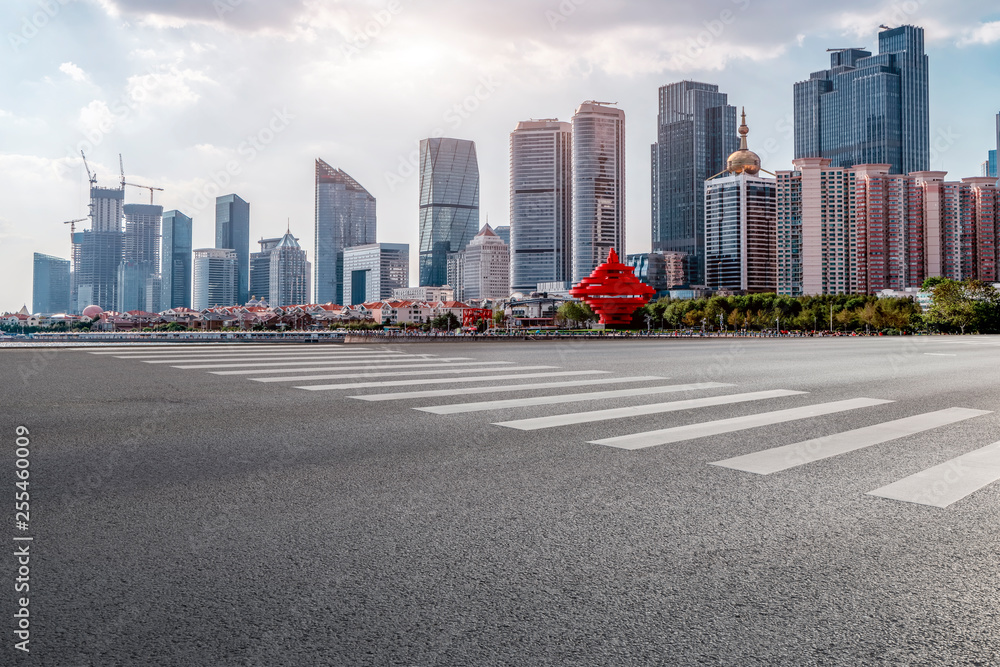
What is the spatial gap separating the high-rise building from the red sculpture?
123 m

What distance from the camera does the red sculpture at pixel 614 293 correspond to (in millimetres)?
71375

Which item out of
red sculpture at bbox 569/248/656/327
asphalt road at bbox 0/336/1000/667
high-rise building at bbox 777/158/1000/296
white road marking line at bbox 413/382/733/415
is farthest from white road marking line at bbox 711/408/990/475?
high-rise building at bbox 777/158/1000/296

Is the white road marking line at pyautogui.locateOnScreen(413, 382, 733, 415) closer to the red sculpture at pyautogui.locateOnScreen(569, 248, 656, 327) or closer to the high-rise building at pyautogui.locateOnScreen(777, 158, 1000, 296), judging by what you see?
the red sculpture at pyautogui.locateOnScreen(569, 248, 656, 327)

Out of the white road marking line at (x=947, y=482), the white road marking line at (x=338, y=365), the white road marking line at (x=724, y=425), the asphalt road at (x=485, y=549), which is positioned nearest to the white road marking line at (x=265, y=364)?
the white road marking line at (x=338, y=365)

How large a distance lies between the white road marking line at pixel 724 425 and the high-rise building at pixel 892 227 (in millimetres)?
181162

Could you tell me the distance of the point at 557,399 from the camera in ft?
34.1

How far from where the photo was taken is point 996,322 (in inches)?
3932

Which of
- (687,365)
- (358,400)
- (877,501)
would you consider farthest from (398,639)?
(687,365)

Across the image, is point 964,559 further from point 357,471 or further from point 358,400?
point 358,400

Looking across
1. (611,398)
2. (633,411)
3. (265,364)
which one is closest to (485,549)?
(633,411)

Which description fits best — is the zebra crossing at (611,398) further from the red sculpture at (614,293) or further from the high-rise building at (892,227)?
the high-rise building at (892,227)

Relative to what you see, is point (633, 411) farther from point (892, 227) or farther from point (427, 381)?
point (892, 227)

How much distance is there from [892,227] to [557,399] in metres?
188

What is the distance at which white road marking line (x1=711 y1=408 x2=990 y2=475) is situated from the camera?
605cm
